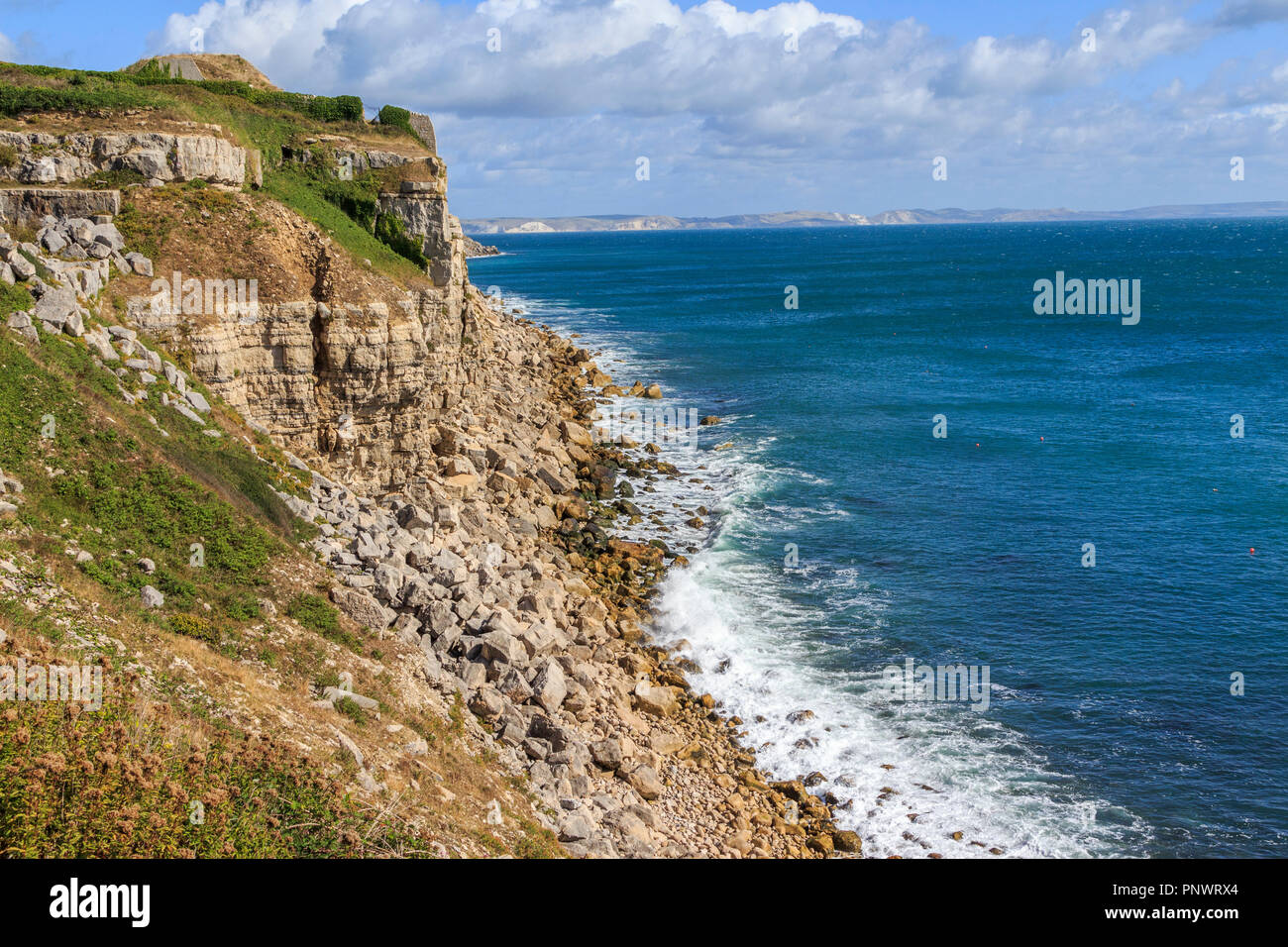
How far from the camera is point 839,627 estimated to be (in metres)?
30.5

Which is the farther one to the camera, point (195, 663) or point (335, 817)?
point (195, 663)

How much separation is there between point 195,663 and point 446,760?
467 cm

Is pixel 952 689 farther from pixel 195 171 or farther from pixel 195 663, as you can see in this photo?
pixel 195 171

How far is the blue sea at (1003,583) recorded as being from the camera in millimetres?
22812

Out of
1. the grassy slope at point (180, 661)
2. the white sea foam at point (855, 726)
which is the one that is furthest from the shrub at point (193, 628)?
the white sea foam at point (855, 726)

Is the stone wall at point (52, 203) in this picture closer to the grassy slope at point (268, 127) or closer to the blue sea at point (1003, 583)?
the grassy slope at point (268, 127)

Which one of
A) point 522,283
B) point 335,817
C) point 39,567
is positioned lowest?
point 335,817

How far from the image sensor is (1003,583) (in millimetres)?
33125

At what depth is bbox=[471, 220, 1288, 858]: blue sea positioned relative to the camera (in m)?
22.8

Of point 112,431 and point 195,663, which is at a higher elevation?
point 112,431

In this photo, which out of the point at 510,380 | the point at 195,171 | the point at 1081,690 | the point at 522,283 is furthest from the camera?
the point at 522,283

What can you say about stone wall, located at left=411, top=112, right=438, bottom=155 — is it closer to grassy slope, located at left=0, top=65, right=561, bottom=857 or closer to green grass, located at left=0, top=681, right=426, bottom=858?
grassy slope, located at left=0, top=65, right=561, bottom=857

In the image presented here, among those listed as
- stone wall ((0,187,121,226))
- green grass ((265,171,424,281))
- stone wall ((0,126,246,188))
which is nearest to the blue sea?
green grass ((265,171,424,281))
